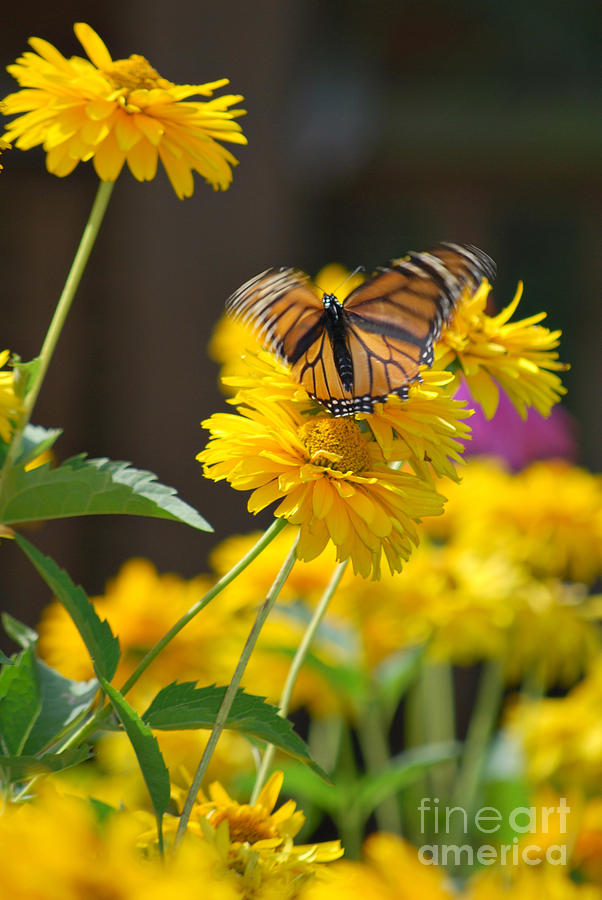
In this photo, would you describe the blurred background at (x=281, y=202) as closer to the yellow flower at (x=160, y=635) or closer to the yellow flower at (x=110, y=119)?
the yellow flower at (x=160, y=635)

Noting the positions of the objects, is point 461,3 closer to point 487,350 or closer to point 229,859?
point 487,350

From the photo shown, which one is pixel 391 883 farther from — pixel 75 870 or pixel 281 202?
pixel 281 202

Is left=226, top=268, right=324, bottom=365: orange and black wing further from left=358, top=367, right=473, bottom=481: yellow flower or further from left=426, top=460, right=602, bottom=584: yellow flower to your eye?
left=426, top=460, right=602, bottom=584: yellow flower

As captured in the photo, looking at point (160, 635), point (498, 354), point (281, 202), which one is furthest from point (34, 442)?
point (281, 202)

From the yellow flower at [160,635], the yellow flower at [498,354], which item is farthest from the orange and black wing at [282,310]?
the yellow flower at [160,635]

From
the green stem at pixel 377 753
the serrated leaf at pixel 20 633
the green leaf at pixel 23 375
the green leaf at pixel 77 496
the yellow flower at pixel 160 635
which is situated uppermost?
the green leaf at pixel 23 375

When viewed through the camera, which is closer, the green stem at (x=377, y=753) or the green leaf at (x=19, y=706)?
the green leaf at (x=19, y=706)
